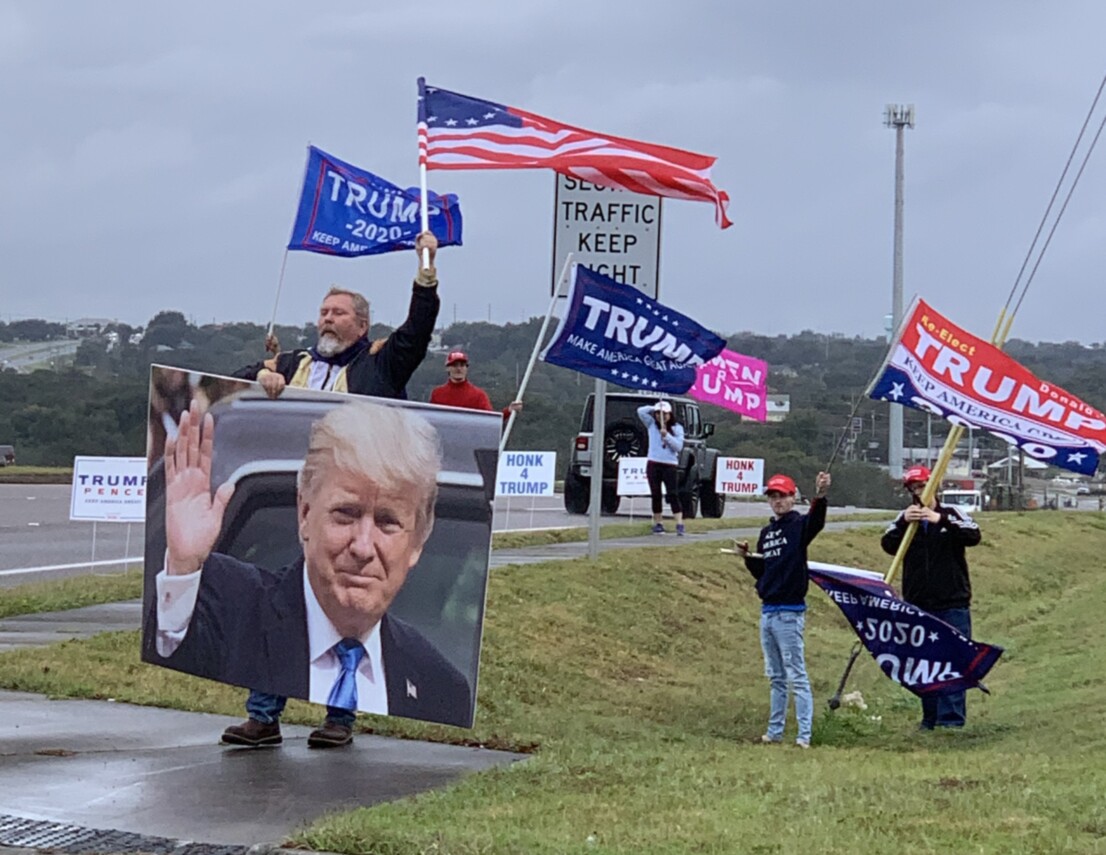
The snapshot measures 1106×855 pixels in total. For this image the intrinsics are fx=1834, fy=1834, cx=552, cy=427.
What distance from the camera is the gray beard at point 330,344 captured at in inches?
351

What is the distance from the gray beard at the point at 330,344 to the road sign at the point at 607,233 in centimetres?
900

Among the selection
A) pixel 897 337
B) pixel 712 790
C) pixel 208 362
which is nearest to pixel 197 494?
pixel 712 790

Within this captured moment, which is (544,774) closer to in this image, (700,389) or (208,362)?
(700,389)

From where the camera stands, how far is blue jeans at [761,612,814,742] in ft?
36.6

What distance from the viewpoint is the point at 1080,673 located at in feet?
47.8

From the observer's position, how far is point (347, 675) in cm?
866

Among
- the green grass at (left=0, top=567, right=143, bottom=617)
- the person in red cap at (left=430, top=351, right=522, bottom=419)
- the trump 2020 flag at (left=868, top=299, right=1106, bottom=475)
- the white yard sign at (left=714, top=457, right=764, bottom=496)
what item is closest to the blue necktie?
the person in red cap at (left=430, top=351, right=522, bottom=419)

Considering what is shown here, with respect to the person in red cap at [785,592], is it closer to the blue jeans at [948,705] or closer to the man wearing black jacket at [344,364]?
the blue jeans at [948,705]

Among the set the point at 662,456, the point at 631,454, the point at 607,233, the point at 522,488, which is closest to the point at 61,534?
the point at 522,488

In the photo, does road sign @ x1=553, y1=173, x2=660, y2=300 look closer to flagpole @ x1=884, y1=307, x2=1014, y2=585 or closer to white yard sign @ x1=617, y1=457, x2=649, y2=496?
flagpole @ x1=884, y1=307, x2=1014, y2=585

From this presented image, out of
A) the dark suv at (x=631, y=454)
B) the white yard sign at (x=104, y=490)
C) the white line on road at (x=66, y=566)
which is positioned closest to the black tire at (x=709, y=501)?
the dark suv at (x=631, y=454)

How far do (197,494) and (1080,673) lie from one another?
8.37m

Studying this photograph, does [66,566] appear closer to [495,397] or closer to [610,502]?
[610,502]

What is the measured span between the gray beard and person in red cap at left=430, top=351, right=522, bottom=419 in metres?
3.40
